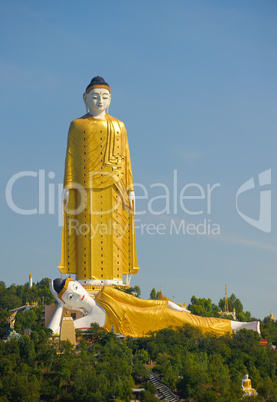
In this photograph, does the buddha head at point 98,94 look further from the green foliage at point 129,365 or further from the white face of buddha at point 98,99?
the green foliage at point 129,365

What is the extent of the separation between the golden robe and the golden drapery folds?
2.91 metres

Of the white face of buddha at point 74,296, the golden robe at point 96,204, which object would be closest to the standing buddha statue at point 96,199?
the golden robe at point 96,204

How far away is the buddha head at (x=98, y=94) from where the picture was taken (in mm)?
41500

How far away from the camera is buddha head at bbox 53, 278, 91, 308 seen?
3722 centimetres

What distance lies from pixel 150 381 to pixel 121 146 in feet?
48.7

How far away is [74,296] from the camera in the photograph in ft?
123

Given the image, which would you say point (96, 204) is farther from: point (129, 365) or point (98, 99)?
point (129, 365)

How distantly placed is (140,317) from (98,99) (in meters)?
11.0

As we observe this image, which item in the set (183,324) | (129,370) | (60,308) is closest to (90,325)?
(60,308)

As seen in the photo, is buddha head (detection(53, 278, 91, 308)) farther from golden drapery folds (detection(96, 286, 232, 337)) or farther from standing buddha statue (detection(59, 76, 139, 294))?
standing buddha statue (detection(59, 76, 139, 294))

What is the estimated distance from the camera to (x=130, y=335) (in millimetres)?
37406

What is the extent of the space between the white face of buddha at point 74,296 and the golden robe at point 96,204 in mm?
3386

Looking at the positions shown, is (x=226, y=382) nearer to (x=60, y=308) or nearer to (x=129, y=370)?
(x=129, y=370)

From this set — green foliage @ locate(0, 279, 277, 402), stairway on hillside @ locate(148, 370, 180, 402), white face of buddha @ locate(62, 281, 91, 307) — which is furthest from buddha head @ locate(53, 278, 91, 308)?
stairway on hillside @ locate(148, 370, 180, 402)
